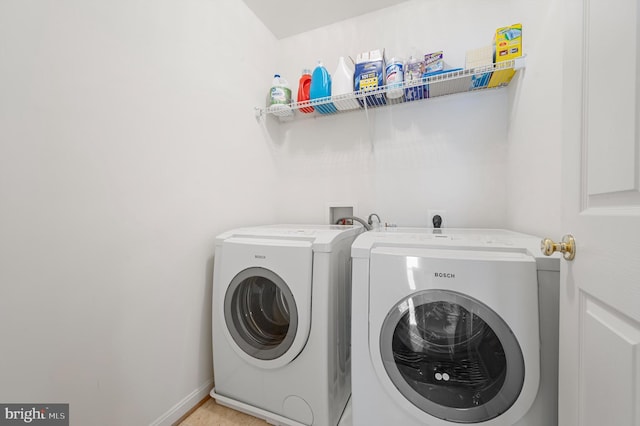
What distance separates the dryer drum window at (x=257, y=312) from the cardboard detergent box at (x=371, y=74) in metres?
1.27

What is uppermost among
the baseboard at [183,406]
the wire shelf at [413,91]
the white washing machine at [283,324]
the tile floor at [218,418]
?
the wire shelf at [413,91]

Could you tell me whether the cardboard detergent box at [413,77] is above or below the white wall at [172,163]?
above

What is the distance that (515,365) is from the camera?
2.61ft

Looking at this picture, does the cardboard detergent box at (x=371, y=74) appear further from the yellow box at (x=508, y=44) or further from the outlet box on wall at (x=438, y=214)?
the outlet box on wall at (x=438, y=214)

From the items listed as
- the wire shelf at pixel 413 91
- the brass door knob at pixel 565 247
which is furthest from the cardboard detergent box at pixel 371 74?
the brass door knob at pixel 565 247

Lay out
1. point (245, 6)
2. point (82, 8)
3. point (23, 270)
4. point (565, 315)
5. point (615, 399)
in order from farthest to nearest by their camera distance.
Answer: point (245, 6), point (82, 8), point (23, 270), point (565, 315), point (615, 399)

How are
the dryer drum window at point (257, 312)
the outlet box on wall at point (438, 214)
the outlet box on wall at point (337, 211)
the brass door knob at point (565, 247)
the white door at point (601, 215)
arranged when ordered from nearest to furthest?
1. the white door at point (601, 215)
2. the brass door knob at point (565, 247)
3. the dryer drum window at point (257, 312)
4. the outlet box on wall at point (438, 214)
5. the outlet box on wall at point (337, 211)

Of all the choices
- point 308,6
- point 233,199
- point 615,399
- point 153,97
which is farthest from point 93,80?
point 615,399

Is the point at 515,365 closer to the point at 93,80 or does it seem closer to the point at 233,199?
the point at 233,199

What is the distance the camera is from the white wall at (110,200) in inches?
30.9

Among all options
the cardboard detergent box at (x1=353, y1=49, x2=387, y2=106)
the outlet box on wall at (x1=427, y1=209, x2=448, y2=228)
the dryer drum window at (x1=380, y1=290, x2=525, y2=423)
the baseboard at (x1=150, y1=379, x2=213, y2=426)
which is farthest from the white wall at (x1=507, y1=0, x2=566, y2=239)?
the baseboard at (x1=150, y1=379, x2=213, y2=426)

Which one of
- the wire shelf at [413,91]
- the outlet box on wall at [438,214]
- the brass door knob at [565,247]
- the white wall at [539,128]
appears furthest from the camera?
the outlet box on wall at [438,214]

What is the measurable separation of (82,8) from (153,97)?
342 millimetres

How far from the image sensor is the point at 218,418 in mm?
1260
